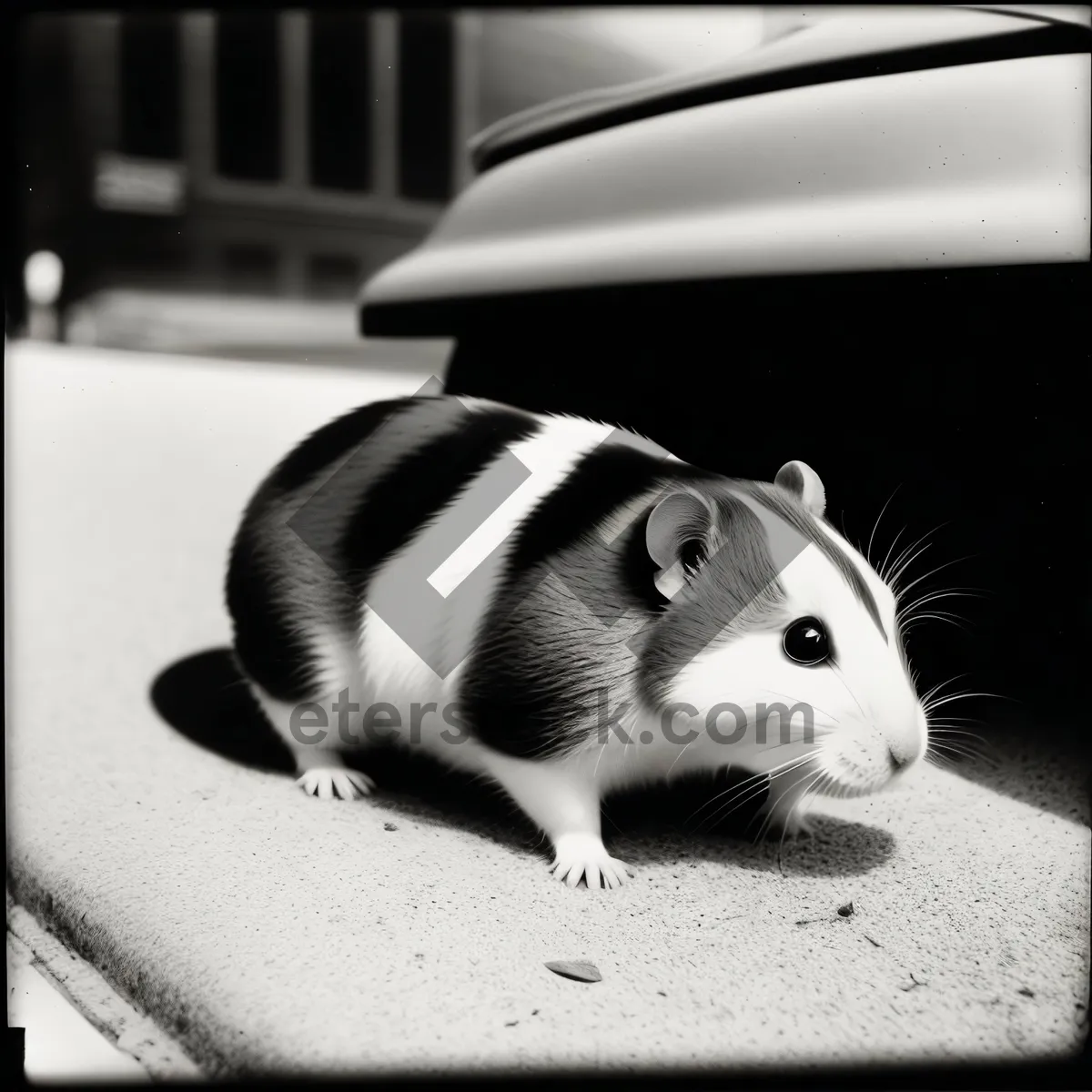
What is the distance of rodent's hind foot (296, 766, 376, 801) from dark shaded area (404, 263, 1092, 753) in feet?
2.29

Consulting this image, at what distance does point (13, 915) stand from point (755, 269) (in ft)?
4.81

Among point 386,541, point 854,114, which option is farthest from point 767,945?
point 854,114

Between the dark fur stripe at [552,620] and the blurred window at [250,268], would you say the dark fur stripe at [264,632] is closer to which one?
the dark fur stripe at [552,620]

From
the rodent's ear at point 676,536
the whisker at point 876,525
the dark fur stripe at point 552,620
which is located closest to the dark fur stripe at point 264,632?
the dark fur stripe at point 552,620

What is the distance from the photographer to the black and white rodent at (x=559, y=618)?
A: 1342 mm

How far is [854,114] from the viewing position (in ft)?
5.26

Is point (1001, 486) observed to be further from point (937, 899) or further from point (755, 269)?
point (937, 899)

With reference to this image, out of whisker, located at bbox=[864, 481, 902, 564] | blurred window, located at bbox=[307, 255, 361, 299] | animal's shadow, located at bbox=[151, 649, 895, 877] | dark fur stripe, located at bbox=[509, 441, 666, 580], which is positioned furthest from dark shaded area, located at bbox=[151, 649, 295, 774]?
blurred window, located at bbox=[307, 255, 361, 299]

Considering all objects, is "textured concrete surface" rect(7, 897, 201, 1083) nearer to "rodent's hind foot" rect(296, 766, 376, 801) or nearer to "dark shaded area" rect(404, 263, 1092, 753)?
"rodent's hind foot" rect(296, 766, 376, 801)

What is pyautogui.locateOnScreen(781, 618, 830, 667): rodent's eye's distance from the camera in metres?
1.33

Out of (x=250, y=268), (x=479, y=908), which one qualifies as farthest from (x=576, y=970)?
(x=250, y=268)

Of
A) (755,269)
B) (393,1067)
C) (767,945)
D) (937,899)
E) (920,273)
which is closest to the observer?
(393,1067)

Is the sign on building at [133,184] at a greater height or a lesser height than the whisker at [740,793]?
greater

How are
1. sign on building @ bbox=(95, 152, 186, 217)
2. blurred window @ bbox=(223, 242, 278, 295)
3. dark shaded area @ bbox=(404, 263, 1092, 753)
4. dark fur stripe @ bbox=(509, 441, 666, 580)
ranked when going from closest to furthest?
dark fur stripe @ bbox=(509, 441, 666, 580)
dark shaded area @ bbox=(404, 263, 1092, 753)
sign on building @ bbox=(95, 152, 186, 217)
blurred window @ bbox=(223, 242, 278, 295)
